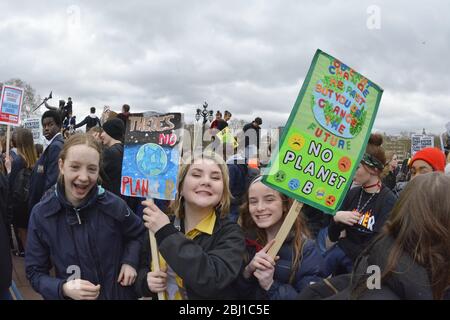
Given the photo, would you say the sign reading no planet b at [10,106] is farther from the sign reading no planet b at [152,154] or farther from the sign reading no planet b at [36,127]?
the sign reading no planet b at [152,154]

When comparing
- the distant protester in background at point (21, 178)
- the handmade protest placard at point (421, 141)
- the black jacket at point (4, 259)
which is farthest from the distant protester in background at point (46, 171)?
Result: the handmade protest placard at point (421, 141)

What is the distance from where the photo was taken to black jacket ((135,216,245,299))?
6.61 ft

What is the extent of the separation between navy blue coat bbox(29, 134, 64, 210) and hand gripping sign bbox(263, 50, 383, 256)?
2912mm

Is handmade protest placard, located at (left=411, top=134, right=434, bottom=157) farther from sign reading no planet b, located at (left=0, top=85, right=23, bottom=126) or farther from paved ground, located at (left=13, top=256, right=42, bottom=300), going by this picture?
sign reading no planet b, located at (left=0, top=85, right=23, bottom=126)

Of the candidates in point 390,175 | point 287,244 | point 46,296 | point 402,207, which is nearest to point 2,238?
point 46,296

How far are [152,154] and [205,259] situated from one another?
663 millimetres

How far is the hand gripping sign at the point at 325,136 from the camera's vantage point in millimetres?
2252

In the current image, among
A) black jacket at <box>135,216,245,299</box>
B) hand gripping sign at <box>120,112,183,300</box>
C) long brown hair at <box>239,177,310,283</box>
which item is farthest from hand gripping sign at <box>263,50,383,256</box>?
hand gripping sign at <box>120,112,183,300</box>

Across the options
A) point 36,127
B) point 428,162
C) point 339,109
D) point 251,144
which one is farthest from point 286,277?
point 36,127

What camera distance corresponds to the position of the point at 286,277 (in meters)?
2.28

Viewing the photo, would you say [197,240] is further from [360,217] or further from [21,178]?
[21,178]

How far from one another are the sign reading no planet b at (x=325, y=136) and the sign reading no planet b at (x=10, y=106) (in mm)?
4958
